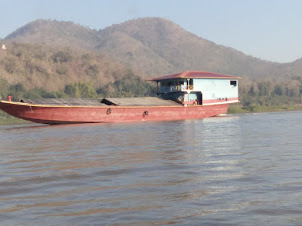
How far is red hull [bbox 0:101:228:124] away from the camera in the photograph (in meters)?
38.3

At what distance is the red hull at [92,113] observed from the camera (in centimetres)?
3831

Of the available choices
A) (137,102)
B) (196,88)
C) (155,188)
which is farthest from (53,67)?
(155,188)

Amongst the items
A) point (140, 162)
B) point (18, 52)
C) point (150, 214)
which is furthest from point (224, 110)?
point (18, 52)

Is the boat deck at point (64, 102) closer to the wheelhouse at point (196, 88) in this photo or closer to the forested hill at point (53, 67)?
the wheelhouse at point (196, 88)

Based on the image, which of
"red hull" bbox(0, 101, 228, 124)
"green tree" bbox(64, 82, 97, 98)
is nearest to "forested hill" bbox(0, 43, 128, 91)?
"green tree" bbox(64, 82, 97, 98)

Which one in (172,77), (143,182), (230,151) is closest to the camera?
(143,182)

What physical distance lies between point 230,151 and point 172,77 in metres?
34.6

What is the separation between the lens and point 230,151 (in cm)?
1562

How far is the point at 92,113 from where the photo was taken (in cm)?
4044

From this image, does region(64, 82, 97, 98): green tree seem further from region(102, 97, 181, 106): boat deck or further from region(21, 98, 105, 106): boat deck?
region(21, 98, 105, 106): boat deck

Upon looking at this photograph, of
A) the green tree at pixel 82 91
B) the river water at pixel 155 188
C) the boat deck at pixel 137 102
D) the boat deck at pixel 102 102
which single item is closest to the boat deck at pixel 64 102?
the boat deck at pixel 102 102

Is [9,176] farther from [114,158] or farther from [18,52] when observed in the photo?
[18,52]

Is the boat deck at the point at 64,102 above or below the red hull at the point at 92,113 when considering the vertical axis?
above

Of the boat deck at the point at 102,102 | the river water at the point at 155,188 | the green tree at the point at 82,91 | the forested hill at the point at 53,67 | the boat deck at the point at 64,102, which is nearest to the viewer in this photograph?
the river water at the point at 155,188
